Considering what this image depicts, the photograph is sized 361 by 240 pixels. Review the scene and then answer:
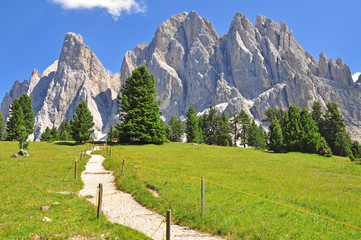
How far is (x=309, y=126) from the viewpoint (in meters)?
55.1

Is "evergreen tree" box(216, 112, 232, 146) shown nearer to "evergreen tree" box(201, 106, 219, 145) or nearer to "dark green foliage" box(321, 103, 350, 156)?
"evergreen tree" box(201, 106, 219, 145)

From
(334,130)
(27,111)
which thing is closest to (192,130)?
(334,130)

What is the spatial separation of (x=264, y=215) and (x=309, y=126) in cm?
5485

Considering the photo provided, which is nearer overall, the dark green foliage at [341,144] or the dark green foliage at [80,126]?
the dark green foliage at [80,126]

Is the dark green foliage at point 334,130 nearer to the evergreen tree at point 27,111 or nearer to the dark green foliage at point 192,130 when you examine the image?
the dark green foliage at point 192,130

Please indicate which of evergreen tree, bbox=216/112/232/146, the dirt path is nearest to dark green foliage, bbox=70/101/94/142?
the dirt path

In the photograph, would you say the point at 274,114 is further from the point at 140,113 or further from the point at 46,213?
the point at 46,213

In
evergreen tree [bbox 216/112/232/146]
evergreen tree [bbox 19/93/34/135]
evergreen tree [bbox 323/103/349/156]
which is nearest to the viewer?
evergreen tree [bbox 323/103/349/156]

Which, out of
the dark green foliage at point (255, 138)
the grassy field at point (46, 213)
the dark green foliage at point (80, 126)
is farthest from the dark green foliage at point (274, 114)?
the grassy field at point (46, 213)

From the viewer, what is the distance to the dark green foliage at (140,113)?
50.1m

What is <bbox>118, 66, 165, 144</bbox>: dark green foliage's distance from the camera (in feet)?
164

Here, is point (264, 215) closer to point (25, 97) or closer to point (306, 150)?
point (306, 150)

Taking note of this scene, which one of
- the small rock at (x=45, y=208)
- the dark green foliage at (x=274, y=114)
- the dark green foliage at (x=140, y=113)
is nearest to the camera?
the small rock at (x=45, y=208)

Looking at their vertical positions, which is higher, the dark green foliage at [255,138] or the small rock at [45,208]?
the dark green foliage at [255,138]
